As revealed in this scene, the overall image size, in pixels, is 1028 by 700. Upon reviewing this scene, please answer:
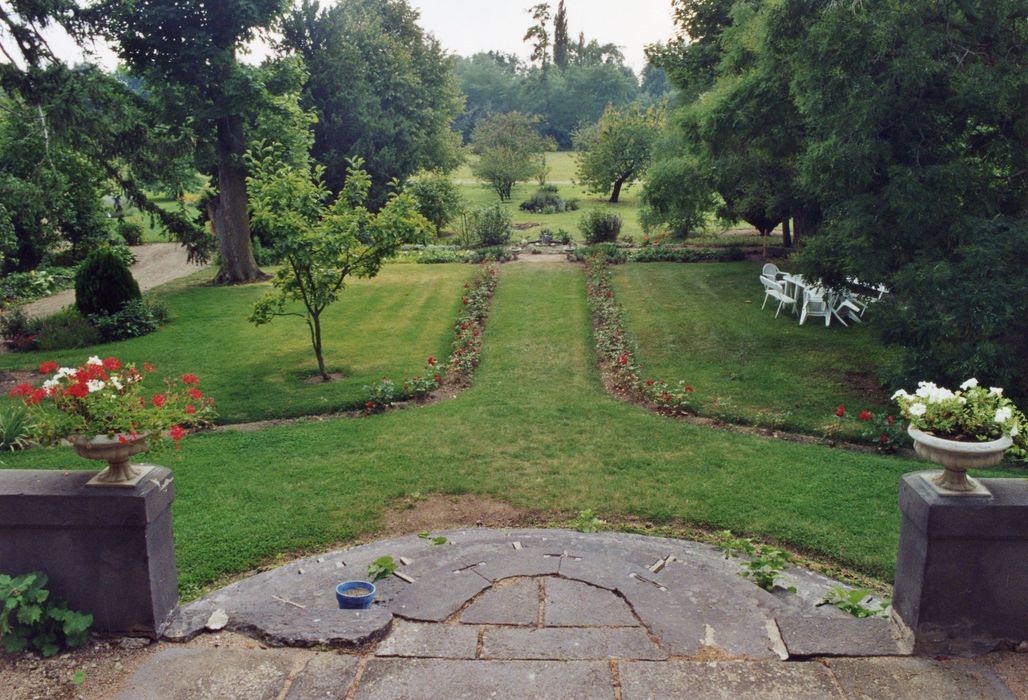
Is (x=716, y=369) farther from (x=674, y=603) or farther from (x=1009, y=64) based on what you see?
(x=674, y=603)

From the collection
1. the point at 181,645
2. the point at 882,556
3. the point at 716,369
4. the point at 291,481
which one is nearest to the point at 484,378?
the point at 716,369

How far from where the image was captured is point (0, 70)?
37.2 ft

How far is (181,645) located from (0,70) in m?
10.7

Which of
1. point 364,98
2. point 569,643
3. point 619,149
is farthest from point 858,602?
point 619,149

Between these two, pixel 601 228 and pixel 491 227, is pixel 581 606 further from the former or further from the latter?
pixel 601 228

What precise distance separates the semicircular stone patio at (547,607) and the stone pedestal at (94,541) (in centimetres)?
30

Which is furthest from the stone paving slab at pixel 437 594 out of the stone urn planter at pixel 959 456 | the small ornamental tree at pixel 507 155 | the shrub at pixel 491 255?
the small ornamental tree at pixel 507 155

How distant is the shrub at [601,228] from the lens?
23500 mm

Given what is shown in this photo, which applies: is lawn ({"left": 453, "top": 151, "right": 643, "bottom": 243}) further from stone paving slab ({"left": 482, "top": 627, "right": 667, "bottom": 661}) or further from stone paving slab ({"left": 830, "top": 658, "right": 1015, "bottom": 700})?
stone paving slab ({"left": 830, "top": 658, "right": 1015, "bottom": 700})

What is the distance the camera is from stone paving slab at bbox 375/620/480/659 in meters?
4.05

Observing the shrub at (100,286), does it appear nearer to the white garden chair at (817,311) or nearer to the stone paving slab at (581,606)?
the stone paving slab at (581,606)

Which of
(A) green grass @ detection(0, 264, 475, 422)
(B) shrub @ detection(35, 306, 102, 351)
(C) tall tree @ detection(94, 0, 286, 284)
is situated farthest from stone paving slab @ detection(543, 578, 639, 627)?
(C) tall tree @ detection(94, 0, 286, 284)

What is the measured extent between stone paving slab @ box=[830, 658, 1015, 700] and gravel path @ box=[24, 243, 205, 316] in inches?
629

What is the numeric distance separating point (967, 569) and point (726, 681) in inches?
52.4
